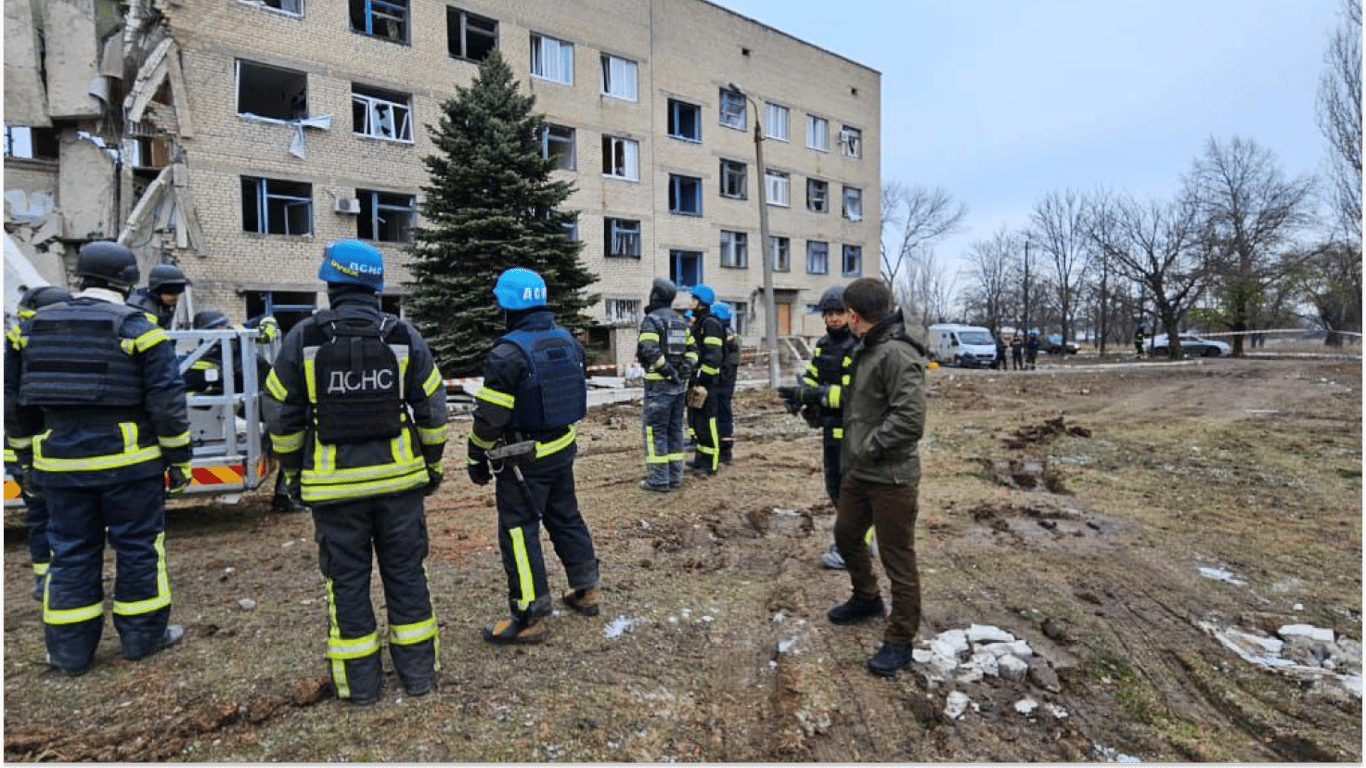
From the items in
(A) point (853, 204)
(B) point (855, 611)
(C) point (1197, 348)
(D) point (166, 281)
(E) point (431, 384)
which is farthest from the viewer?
(C) point (1197, 348)

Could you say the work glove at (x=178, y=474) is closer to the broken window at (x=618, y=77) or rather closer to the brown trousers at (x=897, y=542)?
the brown trousers at (x=897, y=542)

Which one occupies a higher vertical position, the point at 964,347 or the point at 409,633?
the point at 964,347

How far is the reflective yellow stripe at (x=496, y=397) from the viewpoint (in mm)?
3836

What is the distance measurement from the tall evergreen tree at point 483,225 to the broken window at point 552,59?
5.11 m

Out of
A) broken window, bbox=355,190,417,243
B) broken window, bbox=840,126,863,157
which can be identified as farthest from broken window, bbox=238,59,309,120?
broken window, bbox=840,126,863,157

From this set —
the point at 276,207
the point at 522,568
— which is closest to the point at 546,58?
the point at 276,207

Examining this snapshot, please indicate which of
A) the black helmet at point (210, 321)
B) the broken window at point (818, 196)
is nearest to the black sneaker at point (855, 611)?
the black helmet at point (210, 321)

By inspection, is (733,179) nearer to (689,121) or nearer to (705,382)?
(689,121)

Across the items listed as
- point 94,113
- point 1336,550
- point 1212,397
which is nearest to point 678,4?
point 94,113

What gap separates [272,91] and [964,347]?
27231 mm

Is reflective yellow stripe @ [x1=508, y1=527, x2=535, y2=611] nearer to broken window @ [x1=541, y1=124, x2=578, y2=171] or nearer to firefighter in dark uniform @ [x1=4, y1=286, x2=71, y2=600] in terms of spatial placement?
firefighter in dark uniform @ [x1=4, y1=286, x2=71, y2=600]

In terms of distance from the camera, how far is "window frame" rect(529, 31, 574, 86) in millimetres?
23500

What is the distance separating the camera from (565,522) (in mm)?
4246

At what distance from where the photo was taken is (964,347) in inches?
1232
